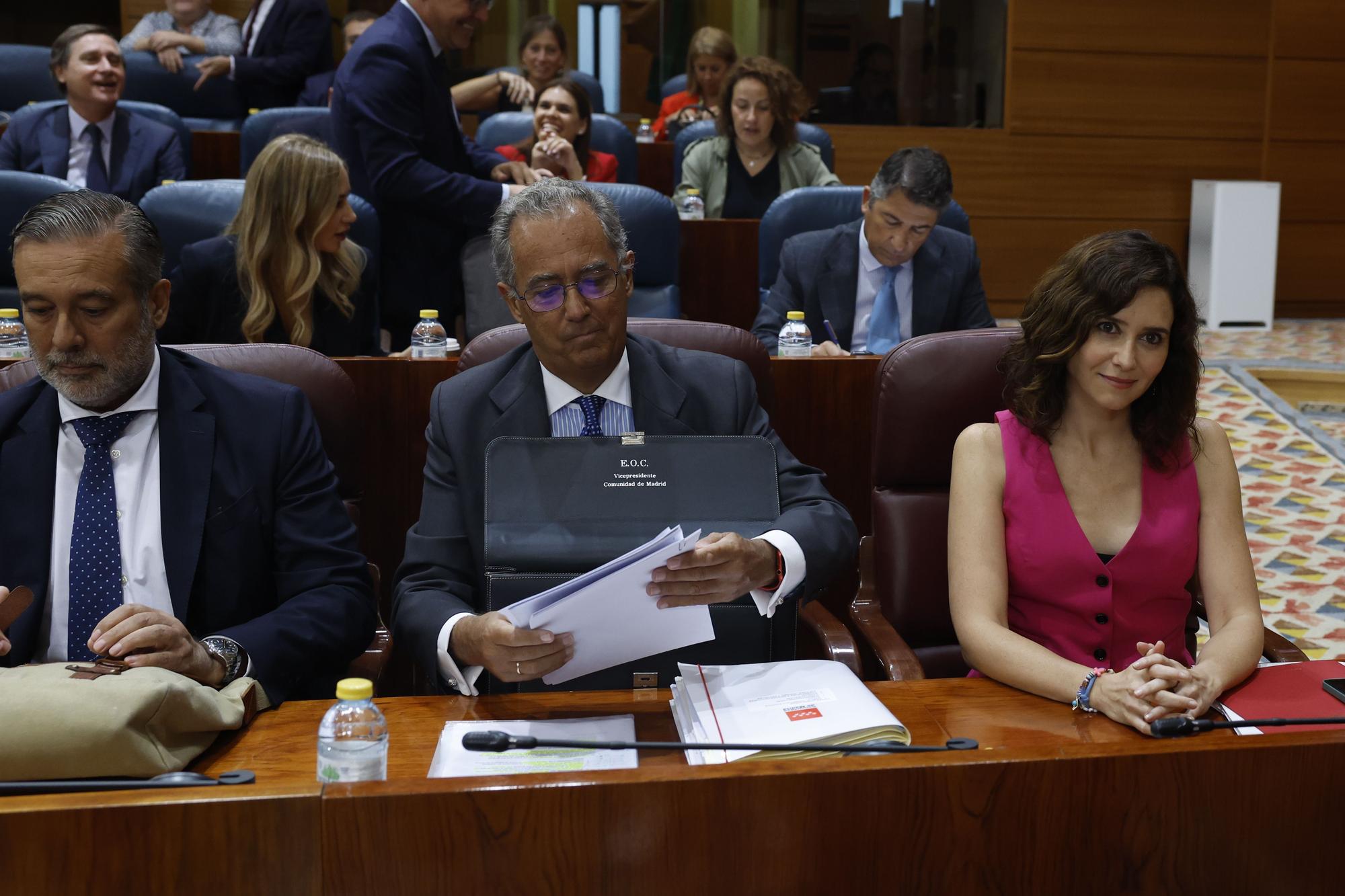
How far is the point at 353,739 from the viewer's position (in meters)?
1.18

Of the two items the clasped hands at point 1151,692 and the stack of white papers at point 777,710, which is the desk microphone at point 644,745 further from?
the clasped hands at point 1151,692

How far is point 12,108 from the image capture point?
19.2 ft

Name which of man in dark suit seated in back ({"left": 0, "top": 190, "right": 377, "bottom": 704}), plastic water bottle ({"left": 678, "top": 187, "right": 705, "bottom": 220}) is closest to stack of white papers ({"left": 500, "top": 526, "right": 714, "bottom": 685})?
man in dark suit seated in back ({"left": 0, "top": 190, "right": 377, "bottom": 704})

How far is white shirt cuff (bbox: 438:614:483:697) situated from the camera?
1.49 metres

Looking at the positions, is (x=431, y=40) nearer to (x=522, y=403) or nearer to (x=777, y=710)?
(x=522, y=403)

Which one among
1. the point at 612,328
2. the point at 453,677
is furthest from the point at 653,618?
the point at 612,328

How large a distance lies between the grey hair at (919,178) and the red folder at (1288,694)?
6.00 ft

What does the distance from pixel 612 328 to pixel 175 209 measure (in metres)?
1.99

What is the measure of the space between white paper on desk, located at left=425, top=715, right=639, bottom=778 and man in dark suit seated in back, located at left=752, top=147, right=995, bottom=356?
6.75 feet

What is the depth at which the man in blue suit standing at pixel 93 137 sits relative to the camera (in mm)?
4500

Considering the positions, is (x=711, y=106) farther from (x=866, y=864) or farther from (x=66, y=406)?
(x=866, y=864)

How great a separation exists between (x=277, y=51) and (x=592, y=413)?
4.49 m

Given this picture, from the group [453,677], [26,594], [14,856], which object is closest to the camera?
[14,856]

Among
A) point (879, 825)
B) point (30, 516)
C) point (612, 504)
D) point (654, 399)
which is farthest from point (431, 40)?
point (879, 825)
